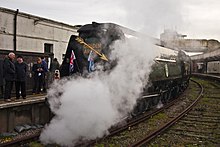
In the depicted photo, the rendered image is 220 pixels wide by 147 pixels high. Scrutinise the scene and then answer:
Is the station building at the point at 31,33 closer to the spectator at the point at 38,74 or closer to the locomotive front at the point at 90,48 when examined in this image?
the spectator at the point at 38,74

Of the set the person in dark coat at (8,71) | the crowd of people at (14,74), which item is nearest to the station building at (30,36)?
the crowd of people at (14,74)

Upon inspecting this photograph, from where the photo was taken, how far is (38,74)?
34.9 feet

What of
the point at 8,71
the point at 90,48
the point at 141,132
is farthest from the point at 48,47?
the point at 141,132

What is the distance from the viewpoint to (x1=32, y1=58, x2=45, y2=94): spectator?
418 inches

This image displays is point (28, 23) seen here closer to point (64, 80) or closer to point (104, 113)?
point (64, 80)


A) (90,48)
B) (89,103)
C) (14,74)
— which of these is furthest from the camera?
(14,74)

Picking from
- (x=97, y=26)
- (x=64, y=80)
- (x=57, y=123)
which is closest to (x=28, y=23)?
(x=97, y=26)

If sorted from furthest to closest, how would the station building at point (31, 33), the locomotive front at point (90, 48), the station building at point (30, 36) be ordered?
the station building at point (31, 33)
the station building at point (30, 36)
the locomotive front at point (90, 48)

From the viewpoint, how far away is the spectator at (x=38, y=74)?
34.8 feet

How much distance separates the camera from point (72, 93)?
643 centimetres

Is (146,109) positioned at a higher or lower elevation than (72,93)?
lower

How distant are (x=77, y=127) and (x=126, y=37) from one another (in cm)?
327

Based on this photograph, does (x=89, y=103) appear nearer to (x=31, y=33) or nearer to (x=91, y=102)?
(x=91, y=102)

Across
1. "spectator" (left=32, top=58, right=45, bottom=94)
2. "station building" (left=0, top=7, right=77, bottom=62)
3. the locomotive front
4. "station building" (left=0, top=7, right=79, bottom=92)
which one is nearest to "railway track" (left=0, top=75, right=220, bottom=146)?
the locomotive front
